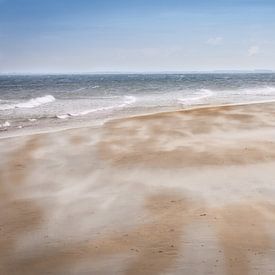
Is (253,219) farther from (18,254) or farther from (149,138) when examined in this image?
(149,138)

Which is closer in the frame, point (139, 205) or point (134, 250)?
point (134, 250)

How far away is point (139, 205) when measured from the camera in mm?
8164

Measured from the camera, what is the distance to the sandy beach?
19.8ft

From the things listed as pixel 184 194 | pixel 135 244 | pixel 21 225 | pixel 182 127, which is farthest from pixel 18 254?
pixel 182 127

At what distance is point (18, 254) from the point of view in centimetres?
634

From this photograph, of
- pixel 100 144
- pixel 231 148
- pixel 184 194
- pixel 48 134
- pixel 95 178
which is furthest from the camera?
pixel 48 134

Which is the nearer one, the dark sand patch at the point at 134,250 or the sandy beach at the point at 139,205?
the dark sand patch at the point at 134,250

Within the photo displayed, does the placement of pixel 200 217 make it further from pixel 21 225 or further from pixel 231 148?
pixel 231 148

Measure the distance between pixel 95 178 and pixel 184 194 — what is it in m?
2.39

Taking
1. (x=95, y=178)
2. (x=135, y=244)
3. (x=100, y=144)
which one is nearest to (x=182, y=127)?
(x=100, y=144)

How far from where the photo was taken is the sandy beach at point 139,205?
6.02 metres

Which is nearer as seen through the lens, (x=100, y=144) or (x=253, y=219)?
(x=253, y=219)

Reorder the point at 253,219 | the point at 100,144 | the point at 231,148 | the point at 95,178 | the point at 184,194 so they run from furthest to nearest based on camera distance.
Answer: the point at 100,144
the point at 231,148
the point at 95,178
the point at 184,194
the point at 253,219

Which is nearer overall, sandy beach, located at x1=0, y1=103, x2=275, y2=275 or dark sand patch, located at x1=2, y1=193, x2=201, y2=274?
dark sand patch, located at x1=2, y1=193, x2=201, y2=274
